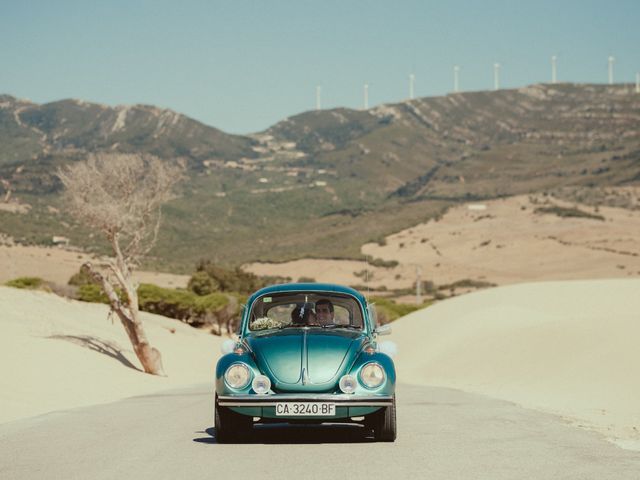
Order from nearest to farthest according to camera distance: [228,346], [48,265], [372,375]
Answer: [372,375] < [228,346] < [48,265]

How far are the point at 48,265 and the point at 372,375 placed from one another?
11144 cm

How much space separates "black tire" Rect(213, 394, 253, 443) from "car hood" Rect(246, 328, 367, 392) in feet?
2.13

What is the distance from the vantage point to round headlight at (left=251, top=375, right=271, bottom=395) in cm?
1232

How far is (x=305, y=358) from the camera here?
12453 millimetres

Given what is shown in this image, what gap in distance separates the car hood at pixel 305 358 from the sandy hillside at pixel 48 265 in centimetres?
9783

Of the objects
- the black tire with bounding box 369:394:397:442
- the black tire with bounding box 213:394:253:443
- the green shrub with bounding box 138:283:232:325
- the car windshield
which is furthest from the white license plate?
the green shrub with bounding box 138:283:232:325

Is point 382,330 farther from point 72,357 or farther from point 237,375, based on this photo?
point 72,357

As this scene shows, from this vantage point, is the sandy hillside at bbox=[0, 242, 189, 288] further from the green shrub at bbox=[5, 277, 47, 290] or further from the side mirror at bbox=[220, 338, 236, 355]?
the side mirror at bbox=[220, 338, 236, 355]

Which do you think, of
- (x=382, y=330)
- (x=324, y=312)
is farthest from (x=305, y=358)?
(x=382, y=330)

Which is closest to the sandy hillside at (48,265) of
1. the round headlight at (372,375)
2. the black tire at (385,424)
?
the black tire at (385,424)

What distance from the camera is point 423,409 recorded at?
19359mm

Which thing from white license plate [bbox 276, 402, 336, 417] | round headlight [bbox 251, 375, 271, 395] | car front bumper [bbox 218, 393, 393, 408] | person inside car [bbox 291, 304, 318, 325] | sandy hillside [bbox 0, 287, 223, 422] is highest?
person inside car [bbox 291, 304, 318, 325]

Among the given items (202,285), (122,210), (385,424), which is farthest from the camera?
(202,285)

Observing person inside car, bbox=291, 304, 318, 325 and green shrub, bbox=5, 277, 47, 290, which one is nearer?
person inside car, bbox=291, 304, 318, 325
